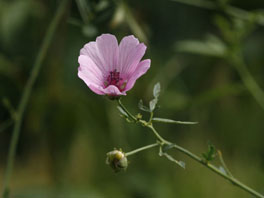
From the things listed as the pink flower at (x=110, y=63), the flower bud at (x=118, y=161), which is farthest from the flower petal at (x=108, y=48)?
the flower bud at (x=118, y=161)

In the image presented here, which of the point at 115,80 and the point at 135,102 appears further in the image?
the point at 135,102

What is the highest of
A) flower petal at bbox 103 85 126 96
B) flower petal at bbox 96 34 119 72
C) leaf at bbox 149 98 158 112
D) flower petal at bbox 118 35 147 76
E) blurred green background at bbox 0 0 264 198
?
blurred green background at bbox 0 0 264 198

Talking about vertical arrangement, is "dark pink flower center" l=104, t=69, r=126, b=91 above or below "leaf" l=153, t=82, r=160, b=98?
above

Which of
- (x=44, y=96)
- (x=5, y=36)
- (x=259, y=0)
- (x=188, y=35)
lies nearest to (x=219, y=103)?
(x=188, y=35)

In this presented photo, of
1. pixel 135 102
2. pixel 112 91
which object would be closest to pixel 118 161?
pixel 112 91

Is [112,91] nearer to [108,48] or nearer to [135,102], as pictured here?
[108,48]

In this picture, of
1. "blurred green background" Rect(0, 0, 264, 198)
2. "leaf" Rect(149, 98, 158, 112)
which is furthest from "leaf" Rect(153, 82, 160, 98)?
"blurred green background" Rect(0, 0, 264, 198)

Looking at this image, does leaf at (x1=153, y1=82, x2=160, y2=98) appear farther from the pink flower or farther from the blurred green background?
the blurred green background
